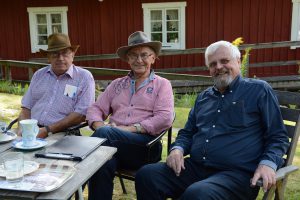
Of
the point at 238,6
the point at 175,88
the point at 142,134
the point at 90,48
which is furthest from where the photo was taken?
the point at 90,48

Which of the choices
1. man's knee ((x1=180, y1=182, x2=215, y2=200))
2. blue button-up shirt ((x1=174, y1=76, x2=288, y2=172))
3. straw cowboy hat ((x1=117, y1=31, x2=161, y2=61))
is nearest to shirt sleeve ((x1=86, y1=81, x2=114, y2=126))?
straw cowboy hat ((x1=117, y1=31, x2=161, y2=61))

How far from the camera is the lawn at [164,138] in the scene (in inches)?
135

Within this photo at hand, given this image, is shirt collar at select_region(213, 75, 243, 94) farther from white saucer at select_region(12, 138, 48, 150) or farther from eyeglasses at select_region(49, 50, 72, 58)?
eyeglasses at select_region(49, 50, 72, 58)

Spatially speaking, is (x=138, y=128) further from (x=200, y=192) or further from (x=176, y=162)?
(x=200, y=192)

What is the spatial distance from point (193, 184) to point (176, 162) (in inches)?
11.9

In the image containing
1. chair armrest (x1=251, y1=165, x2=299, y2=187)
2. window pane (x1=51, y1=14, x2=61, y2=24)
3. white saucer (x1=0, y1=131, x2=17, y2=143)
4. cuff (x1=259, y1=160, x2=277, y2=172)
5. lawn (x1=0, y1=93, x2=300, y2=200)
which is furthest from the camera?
window pane (x1=51, y1=14, x2=61, y2=24)

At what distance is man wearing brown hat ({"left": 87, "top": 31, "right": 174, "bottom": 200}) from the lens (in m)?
2.83

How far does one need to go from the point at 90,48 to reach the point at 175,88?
10.3 ft

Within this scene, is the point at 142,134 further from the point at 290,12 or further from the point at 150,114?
the point at 290,12

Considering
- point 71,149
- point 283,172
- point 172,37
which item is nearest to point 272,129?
point 283,172

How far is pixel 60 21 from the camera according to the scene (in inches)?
453

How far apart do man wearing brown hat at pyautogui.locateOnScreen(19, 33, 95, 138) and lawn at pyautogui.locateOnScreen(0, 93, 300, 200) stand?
801 millimetres

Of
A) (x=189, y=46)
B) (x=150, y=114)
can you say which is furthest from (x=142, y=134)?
(x=189, y=46)

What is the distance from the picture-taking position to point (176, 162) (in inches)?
101
